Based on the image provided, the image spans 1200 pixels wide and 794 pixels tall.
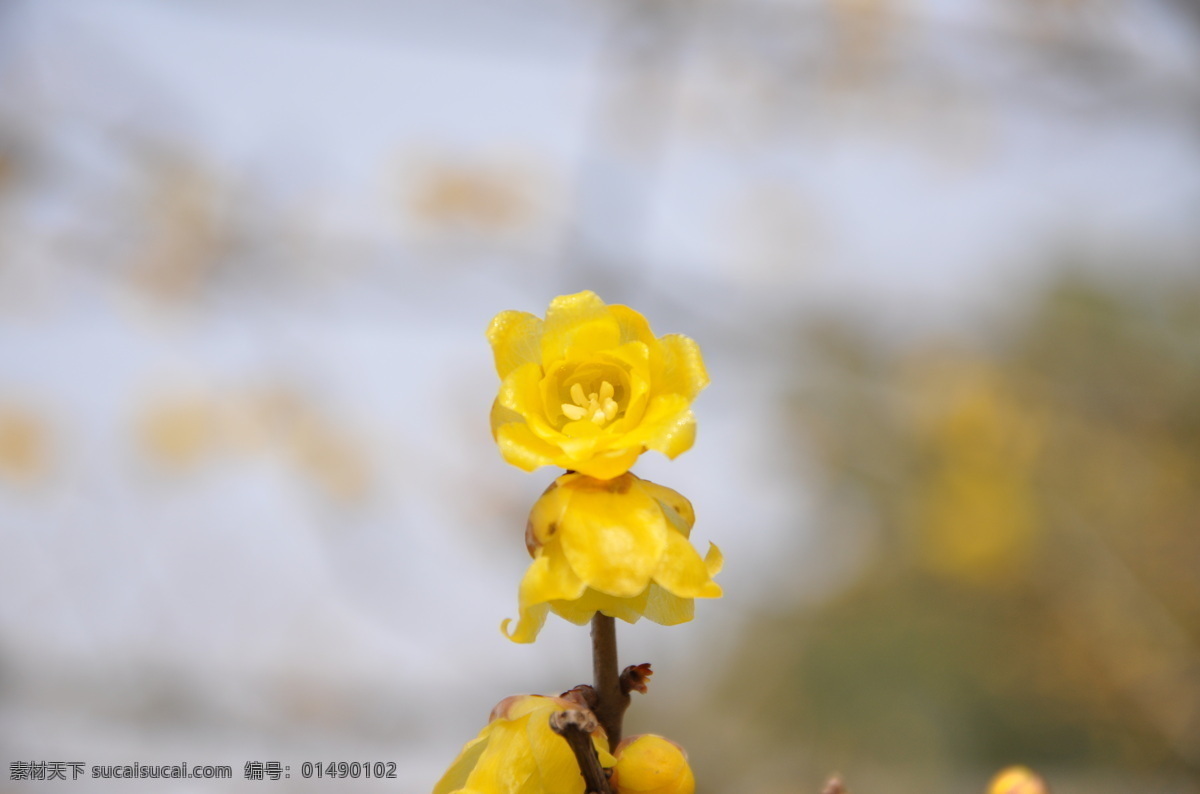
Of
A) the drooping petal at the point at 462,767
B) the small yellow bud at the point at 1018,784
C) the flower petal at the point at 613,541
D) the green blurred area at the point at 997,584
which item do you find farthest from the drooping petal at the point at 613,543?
the green blurred area at the point at 997,584

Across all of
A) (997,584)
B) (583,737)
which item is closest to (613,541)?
(583,737)

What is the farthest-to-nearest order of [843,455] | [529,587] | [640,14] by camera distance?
1. [843,455]
2. [640,14]
3. [529,587]

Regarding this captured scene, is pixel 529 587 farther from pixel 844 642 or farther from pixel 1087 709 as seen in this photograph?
pixel 844 642

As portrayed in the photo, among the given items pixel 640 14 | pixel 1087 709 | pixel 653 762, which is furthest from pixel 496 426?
pixel 1087 709

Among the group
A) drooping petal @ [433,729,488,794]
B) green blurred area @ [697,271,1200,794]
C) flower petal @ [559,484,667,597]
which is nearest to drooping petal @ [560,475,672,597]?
flower petal @ [559,484,667,597]

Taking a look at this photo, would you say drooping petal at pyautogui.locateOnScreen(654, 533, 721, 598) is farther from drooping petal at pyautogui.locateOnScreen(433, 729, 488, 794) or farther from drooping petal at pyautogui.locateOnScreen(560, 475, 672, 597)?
drooping petal at pyautogui.locateOnScreen(433, 729, 488, 794)

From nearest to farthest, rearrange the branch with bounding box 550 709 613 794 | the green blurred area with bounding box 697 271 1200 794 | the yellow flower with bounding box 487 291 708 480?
the branch with bounding box 550 709 613 794, the yellow flower with bounding box 487 291 708 480, the green blurred area with bounding box 697 271 1200 794

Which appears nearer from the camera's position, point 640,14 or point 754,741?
point 640,14
